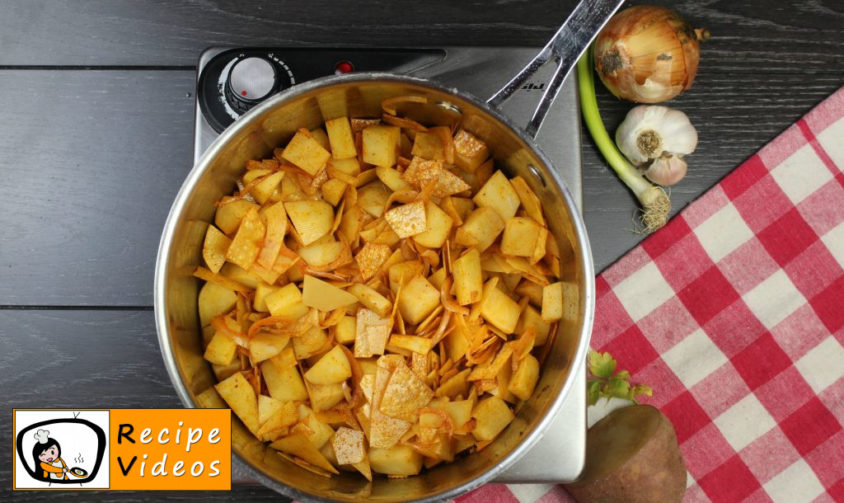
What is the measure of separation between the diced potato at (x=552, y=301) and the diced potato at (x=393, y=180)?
26cm

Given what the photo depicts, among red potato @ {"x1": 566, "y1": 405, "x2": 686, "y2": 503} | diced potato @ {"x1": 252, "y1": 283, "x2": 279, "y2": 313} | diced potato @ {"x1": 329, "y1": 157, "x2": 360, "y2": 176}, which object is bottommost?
red potato @ {"x1": 566, "y1": 405, "x2": 686, "y2": 503}

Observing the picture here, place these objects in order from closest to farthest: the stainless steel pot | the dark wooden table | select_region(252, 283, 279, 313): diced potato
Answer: the stainless steel pot → select_region(252, 283, 279, 313): diced potato → the dark wooden table

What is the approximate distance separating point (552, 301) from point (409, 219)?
0.24 meters

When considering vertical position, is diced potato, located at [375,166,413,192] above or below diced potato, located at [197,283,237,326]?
above

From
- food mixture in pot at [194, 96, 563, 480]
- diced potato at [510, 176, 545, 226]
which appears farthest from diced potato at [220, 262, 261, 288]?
diced potato at [510, 176, 545, 226]

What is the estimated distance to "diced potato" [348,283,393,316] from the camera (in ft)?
3.34

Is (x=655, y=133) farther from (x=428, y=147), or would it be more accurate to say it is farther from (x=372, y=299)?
(x=372, y=299)

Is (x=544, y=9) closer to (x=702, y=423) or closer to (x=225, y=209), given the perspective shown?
(x=225, y=209)

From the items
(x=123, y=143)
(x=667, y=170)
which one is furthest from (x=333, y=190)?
(x=667, y=170)

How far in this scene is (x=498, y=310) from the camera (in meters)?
1.02

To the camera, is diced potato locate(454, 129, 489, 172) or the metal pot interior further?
diced potato locate(454, 129, 489, 172)

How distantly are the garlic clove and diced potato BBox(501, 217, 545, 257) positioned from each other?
1.29 feet

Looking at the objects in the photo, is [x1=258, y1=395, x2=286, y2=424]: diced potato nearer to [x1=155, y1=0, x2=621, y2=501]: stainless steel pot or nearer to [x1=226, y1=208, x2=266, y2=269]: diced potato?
[x1=155, y1=0, x2=621, y2=501]: stainless steel pot

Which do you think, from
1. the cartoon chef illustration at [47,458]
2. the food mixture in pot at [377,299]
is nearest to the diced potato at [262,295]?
the food mixture in pot at [377,299]
